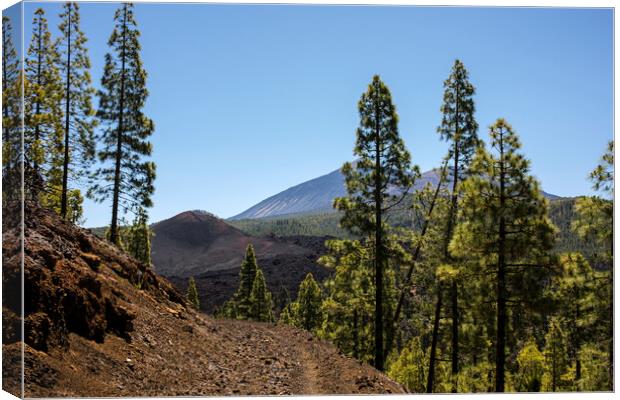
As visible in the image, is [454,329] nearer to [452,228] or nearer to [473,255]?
[452,228]

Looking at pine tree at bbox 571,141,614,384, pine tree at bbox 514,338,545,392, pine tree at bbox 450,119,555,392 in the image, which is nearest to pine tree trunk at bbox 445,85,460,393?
pine tree at bbox 450,119,555,392

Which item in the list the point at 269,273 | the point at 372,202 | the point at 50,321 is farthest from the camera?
the point at 269,273

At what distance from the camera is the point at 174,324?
14266mm

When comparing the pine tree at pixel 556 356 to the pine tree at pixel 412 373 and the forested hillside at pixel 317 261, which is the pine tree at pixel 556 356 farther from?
the pine tree at pixel 412 373

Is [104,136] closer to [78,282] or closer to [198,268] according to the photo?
[78,282]

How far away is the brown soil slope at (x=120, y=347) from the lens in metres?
8.55

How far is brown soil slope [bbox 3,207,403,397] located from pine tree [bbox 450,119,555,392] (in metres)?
3.55

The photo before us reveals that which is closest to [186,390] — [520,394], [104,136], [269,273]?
[520,394]

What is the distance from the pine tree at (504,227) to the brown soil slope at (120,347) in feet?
11.6

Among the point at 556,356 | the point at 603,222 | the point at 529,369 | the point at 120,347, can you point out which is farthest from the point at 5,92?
the point at 556,356

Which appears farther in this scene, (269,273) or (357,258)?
(269,273)

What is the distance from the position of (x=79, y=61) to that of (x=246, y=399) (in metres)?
15.2

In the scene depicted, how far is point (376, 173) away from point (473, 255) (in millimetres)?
4581

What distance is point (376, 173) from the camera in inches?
630
